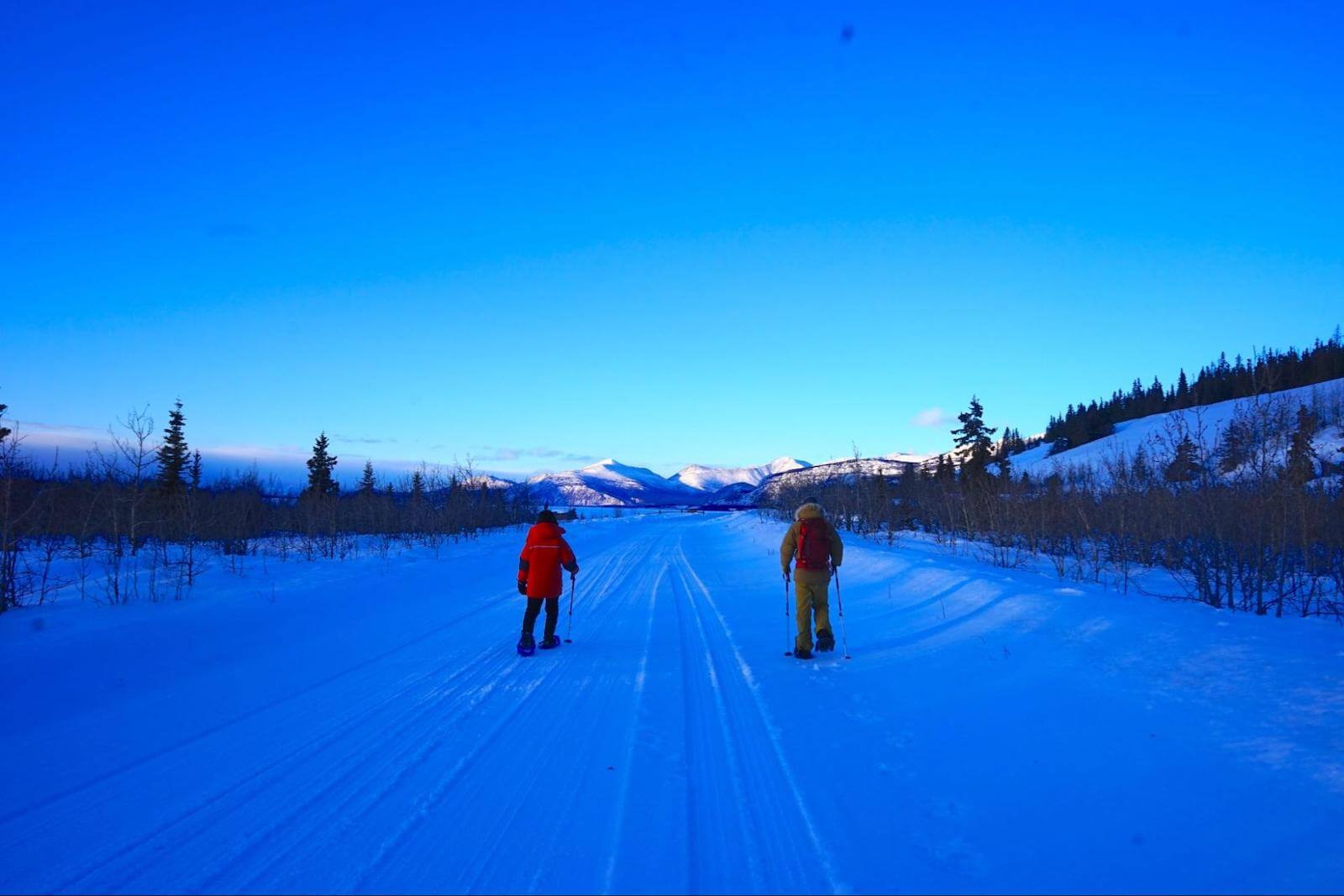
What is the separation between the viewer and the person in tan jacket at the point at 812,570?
8.21 meters

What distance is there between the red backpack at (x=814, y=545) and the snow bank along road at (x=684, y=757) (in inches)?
47.5

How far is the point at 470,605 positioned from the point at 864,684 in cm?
854

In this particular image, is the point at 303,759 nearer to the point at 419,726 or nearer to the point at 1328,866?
the point at 419,726

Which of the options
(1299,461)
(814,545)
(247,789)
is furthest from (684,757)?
(1299,461)

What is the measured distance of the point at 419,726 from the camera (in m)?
5.53

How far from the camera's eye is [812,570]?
8273mm

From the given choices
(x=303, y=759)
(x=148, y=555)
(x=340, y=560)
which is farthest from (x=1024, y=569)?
(x=148, y=555)

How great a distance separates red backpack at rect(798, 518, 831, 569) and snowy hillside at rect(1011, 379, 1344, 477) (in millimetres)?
5457

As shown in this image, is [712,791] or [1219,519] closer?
[712,791]

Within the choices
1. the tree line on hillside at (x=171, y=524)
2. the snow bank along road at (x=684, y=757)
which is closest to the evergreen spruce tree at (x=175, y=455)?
the tree line on hillside at (x=171, y=524)

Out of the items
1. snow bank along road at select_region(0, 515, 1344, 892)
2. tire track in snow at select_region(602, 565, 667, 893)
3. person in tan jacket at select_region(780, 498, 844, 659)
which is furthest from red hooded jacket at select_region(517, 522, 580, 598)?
person in tan jacket at select_region(780, 498, 844, 659)

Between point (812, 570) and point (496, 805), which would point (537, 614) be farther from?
point (496, 805)

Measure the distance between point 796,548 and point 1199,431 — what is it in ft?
26.3

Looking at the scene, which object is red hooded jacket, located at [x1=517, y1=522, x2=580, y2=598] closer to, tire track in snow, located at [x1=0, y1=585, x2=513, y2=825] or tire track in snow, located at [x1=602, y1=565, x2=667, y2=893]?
tire track in snow, located at [x1=602, y1=565, x2=667, y2=893]
